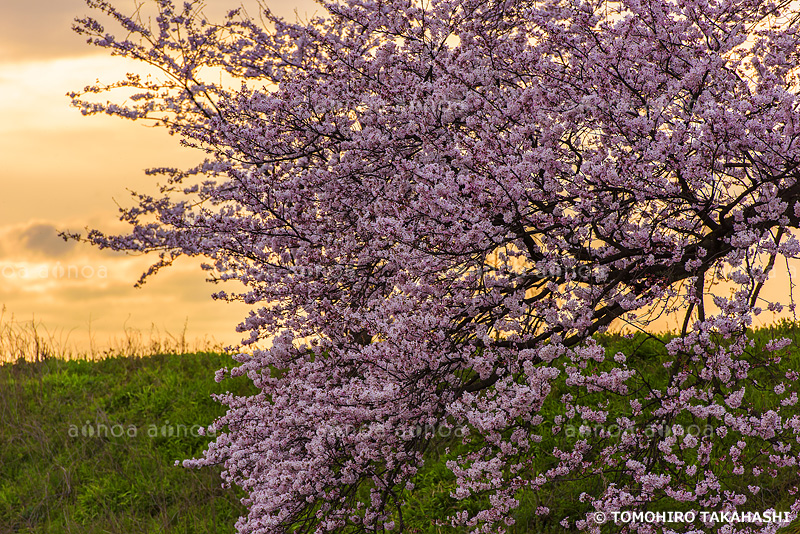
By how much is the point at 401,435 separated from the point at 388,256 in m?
1.63

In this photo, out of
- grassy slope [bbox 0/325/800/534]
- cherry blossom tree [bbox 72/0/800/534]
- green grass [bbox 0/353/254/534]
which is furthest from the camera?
green grass [bbox 0/353/254/534]

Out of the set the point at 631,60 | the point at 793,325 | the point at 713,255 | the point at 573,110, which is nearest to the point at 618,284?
the point at 713,255

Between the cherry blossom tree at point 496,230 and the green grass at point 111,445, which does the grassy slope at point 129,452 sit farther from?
the cherry blossom tree at point 496,230

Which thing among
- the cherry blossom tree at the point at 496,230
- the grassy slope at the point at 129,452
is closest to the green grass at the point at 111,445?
the grassy slope at the point at 129,452

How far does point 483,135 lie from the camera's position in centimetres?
605

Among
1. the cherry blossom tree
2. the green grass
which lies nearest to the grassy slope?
the green grass

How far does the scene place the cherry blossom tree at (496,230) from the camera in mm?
5844

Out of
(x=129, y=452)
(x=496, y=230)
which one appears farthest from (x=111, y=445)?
(x=496, y=230)

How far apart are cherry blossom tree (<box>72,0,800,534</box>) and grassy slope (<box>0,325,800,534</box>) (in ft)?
9.35

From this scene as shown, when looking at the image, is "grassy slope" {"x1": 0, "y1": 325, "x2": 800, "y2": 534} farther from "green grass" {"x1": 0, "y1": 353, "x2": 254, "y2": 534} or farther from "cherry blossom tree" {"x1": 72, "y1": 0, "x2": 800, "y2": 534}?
"cherry blossom tree" {"x1": 72, "y1": 0, "x2": 800, "y2": 534}

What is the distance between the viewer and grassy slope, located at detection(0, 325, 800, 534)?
10398 millimetres

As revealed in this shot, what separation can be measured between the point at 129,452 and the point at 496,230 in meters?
9.13

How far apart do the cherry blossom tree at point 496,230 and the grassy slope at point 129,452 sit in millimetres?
2849

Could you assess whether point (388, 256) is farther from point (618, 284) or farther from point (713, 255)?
point (713, 255)
